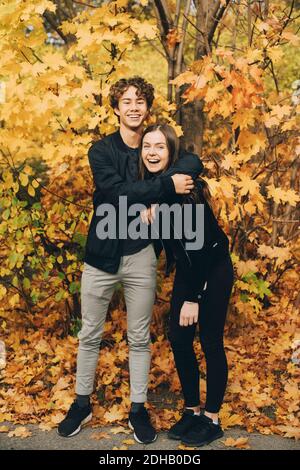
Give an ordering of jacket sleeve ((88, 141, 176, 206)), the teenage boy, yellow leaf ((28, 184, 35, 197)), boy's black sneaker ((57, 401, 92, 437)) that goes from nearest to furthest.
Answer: jacket sleeve ((88, 141, 176, 206)), the teenage boy, boy's black sneaker ((57, 401, 92, 437)), yellow leaf ((28, 184, 35, 197))

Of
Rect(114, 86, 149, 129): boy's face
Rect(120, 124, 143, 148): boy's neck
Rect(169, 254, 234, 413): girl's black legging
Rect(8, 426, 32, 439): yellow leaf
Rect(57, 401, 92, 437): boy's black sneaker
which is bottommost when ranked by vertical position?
Rect(8, 426, 32, 439): yellow leaf

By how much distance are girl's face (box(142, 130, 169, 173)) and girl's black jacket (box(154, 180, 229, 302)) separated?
0.21 meters

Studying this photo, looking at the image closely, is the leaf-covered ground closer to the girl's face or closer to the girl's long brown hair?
the girl's long brown hair

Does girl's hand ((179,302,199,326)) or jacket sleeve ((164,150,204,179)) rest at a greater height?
jacket sleeve ((164,150,204,179))

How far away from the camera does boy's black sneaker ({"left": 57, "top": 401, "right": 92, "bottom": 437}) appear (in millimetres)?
3545

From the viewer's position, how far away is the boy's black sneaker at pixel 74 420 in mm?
3545

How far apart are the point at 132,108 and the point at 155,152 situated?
0.32m

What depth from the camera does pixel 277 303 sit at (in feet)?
17.6

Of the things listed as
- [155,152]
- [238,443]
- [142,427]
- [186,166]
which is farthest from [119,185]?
[238,443]

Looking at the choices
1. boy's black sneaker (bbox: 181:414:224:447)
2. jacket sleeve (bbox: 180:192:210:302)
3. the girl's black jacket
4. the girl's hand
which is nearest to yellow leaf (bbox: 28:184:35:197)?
the girl's black jacket

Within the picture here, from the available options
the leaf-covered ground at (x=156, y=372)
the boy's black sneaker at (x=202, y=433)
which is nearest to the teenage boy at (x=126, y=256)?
the boy's black sneaker at (x=202, y=433)

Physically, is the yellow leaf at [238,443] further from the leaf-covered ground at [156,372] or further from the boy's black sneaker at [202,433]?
the leaf-covered ground at [156,372]

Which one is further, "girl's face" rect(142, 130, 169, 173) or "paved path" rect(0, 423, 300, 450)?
"paved path" rect(0, 423, 300, 450)

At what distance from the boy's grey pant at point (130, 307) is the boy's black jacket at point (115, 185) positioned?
9 cm
